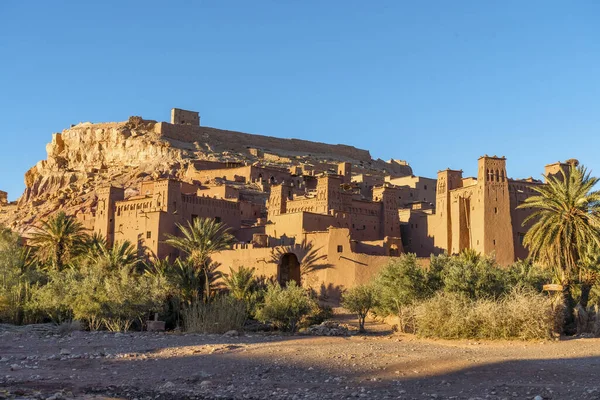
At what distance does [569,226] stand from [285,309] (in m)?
11.2

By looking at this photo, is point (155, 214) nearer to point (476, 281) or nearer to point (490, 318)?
point (476, 281)

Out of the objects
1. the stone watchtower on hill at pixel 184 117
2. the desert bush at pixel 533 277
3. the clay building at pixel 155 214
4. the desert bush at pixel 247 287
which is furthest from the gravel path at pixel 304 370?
the stone watchtower on hill at pixel 184 117

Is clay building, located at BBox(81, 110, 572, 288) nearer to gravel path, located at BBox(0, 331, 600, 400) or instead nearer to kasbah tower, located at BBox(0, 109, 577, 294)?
kasbah tower, located at BBox(0, 109, 577, 294)

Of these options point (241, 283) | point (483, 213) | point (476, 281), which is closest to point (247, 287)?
point (241, 283)

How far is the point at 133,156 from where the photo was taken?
75750mm

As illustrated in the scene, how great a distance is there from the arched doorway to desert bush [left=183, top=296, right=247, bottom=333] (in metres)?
9.23

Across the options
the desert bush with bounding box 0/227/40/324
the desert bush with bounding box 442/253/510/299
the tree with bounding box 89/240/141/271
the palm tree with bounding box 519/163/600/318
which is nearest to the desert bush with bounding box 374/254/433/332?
the desert bush with bounding box 442/253/510/299

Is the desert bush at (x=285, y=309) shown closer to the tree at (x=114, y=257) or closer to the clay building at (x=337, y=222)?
the clay building at (x=337, y=222)

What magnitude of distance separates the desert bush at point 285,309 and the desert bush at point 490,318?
608 centimetres

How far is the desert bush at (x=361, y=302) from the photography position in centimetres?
3144

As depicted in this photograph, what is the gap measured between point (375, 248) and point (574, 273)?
1336 centimetres

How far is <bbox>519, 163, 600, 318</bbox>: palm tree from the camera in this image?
2630 cm

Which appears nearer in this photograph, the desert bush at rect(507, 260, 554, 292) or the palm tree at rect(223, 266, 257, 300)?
the desert bush at rect(507, 260, 554, 292)

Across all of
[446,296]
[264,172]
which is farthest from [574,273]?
[264,172]
